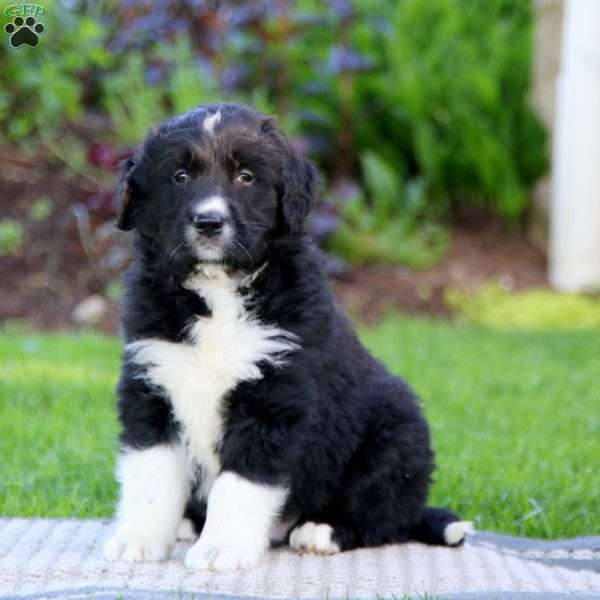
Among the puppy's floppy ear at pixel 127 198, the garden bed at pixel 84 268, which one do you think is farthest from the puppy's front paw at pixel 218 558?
the garden bed at pixel 84 268

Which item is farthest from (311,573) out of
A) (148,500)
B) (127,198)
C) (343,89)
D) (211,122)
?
(343,89)

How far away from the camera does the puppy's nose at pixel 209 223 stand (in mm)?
4031

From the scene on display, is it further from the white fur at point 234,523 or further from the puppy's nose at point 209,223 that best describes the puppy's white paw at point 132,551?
the puppy's nose at point 209,223

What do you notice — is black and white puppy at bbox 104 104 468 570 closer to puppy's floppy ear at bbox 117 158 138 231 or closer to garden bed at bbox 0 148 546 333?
puppy's floppy ear at bbox 117 158 138 231

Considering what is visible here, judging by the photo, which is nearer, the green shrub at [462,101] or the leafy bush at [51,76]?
the leafy bush at [51,76]

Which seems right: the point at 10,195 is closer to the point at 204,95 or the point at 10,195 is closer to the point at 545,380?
the point at 204,95

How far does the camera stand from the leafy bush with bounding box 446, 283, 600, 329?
34.4 ft

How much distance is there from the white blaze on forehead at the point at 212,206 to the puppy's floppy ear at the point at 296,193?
0.29 metres

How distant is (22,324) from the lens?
9.76m

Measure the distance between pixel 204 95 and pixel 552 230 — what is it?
3.51 m

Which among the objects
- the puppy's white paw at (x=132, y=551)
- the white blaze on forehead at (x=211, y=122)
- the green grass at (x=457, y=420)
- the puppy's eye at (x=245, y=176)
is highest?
the white blaze on forehead at (x=211, y=122)

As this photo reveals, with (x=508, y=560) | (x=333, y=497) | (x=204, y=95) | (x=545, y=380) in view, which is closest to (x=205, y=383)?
(x=333, y=497)

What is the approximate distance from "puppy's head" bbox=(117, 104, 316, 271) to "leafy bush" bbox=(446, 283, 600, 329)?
20.8 ft

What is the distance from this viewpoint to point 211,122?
418cm
